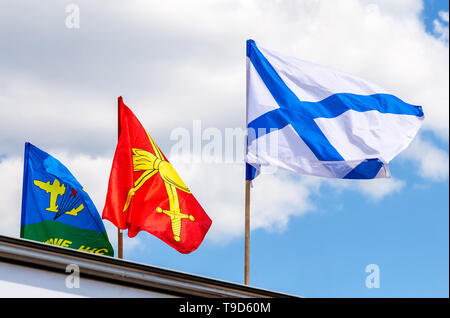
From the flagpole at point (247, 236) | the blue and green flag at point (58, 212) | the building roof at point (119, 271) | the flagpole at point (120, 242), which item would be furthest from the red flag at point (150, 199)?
the building roof at point (119, 271)

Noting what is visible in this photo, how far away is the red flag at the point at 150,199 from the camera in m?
14.5

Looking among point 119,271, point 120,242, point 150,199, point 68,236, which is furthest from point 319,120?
point 68,236

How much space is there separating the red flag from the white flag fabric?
2002mm

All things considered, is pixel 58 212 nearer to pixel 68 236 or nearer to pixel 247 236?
pixel 68 236

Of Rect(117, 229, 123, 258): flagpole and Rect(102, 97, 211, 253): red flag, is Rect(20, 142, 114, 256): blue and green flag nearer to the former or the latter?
Rect(117, 229, 123, 258): flagpole

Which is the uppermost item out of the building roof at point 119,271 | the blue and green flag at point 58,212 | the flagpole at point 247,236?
the blue and green flag at point 58,212

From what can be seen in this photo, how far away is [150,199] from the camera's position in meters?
14.8

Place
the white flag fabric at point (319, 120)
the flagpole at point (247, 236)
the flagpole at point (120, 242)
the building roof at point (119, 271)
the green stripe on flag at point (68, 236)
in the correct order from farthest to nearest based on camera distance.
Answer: the green stripe on flag at point (68, 236) → the flagpole at point (120, 242) → the white flag fabric at point (319, 120) → the flagpole at point (247, 236) → the building roof at point (119, 271)

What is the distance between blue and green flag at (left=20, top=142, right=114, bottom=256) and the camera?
16.4m

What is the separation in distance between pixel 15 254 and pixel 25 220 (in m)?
7.54

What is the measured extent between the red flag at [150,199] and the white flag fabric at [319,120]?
200 cm

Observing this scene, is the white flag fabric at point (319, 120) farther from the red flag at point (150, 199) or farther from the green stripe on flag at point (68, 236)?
the green stripe on flag at point (68, 236)
